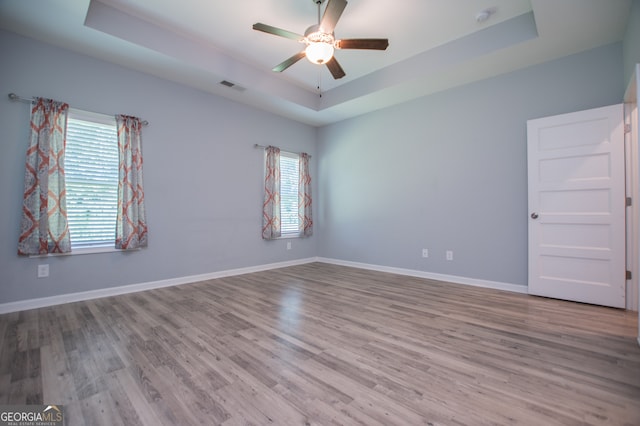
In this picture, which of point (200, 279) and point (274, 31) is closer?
point (274, 31)

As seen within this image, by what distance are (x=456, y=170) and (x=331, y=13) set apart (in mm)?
2717

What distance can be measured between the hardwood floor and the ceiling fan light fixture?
8.31 ft

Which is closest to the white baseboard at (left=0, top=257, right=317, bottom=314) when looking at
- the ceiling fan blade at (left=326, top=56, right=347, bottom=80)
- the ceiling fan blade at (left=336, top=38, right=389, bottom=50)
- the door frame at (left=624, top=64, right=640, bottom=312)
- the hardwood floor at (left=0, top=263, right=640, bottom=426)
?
the hardwood floor at (left=0, top=263, right=640, bottom=426)

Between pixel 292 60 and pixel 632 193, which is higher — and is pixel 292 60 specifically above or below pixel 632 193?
above

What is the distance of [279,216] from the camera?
5199 mm

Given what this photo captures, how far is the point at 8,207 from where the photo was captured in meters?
2.86

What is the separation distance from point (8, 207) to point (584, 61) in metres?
6.26

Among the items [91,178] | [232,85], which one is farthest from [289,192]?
[91,178]

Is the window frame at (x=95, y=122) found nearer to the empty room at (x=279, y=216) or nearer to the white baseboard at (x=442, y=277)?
the empty room at (x=279, y=216)

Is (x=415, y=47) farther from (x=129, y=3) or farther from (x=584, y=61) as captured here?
(x=129, y=3)

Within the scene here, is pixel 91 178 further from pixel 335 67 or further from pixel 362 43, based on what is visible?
pixel 362 43

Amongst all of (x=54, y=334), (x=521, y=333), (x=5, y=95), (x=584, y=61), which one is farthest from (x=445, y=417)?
(x=5, y=95)

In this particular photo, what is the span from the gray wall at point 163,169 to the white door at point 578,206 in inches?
149

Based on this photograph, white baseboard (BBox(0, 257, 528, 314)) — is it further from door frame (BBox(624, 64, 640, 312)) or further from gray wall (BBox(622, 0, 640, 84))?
gray wall (BBox(622, 0, 640, 84))
